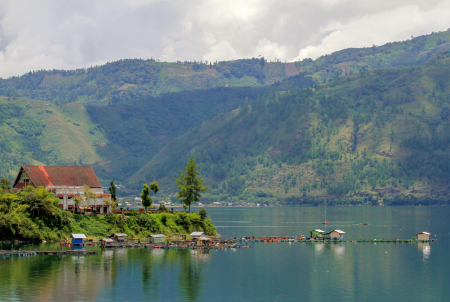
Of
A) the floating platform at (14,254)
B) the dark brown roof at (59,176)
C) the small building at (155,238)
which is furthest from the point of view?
the dark brown roof at (59,176)

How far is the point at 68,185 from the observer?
484ft

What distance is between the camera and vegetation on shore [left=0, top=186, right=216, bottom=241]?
418 feet

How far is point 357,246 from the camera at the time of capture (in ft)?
522

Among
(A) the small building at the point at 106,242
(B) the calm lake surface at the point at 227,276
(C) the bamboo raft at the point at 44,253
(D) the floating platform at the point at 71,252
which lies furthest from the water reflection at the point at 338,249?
(C) the bamboo raft at the point at 44,253

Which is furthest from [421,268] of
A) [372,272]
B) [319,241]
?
[319,241]

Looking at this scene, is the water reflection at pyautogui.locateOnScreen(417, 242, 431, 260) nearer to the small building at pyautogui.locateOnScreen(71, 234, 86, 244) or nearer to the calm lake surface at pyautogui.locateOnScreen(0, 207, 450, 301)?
the calm lake surface at pyautogui.locateOnScreen(0, 207, 450, 301)

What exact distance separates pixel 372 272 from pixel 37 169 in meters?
81.6

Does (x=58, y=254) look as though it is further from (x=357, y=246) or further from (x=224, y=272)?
(x=357, y=246)

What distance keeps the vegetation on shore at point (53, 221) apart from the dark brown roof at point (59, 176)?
6.00 m

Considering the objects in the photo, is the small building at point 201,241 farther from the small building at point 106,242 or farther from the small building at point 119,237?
the small building at point 106,242

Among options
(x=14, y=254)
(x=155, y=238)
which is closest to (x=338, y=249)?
(x=155, y=238)

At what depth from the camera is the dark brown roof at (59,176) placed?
477 ft

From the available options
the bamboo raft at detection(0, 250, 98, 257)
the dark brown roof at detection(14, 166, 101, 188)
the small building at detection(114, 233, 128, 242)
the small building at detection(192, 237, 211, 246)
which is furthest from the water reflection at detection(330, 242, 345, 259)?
the dark brown roof at detection(14, 166, 101, 188)

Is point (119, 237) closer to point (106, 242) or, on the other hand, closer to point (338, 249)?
point (106, 242)
